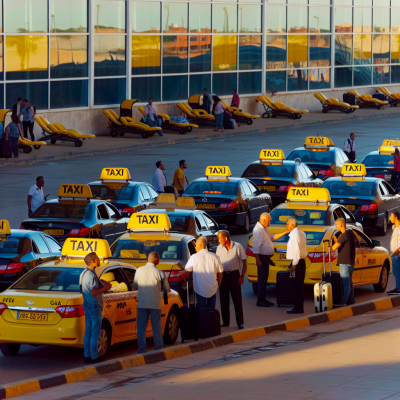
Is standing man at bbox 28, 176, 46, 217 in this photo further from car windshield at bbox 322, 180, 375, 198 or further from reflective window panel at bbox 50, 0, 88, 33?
reflective window panel at bbox 50, 0, 88, 33

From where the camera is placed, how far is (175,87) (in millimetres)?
49594

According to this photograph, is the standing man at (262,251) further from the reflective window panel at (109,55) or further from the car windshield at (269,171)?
the reflective window panel at (109,55)

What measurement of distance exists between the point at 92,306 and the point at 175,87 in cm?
3874

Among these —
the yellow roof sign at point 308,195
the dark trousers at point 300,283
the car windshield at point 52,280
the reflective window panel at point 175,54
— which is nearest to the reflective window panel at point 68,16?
the reflective window panel at point 175,54

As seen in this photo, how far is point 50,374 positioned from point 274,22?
4771cm

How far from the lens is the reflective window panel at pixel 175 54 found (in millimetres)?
48812

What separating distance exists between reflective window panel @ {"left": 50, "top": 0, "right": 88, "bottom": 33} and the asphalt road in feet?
23.1

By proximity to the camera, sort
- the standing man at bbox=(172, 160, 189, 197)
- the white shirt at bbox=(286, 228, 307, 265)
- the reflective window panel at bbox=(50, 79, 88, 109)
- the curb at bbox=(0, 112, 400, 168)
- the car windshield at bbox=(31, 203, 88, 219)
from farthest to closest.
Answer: the reflective window panel at bbox=(50, 79, 88, 109), the curb at bbox=(0, 112, 400, 168), the standing man at bbox=(172, 160, 189, 197), the car windshield at bbox=(31, 203, 88, 219), the white shirt at bbox=(286, 228, 307, 265)

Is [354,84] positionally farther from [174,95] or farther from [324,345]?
[324,345]

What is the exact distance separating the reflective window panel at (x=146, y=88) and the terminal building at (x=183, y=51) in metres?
0.05

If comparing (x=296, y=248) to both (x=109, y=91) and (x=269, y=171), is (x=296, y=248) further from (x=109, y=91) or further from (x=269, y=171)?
(x=109, y=91)

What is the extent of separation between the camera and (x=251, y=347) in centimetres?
1284

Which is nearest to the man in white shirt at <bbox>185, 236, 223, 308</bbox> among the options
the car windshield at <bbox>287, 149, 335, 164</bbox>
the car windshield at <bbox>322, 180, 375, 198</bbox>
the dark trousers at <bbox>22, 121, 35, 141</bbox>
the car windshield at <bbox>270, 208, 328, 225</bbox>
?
the car windshield at <bbox>270, 208, 328, 225</bbox>

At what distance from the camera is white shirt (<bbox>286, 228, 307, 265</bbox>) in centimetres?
1498
